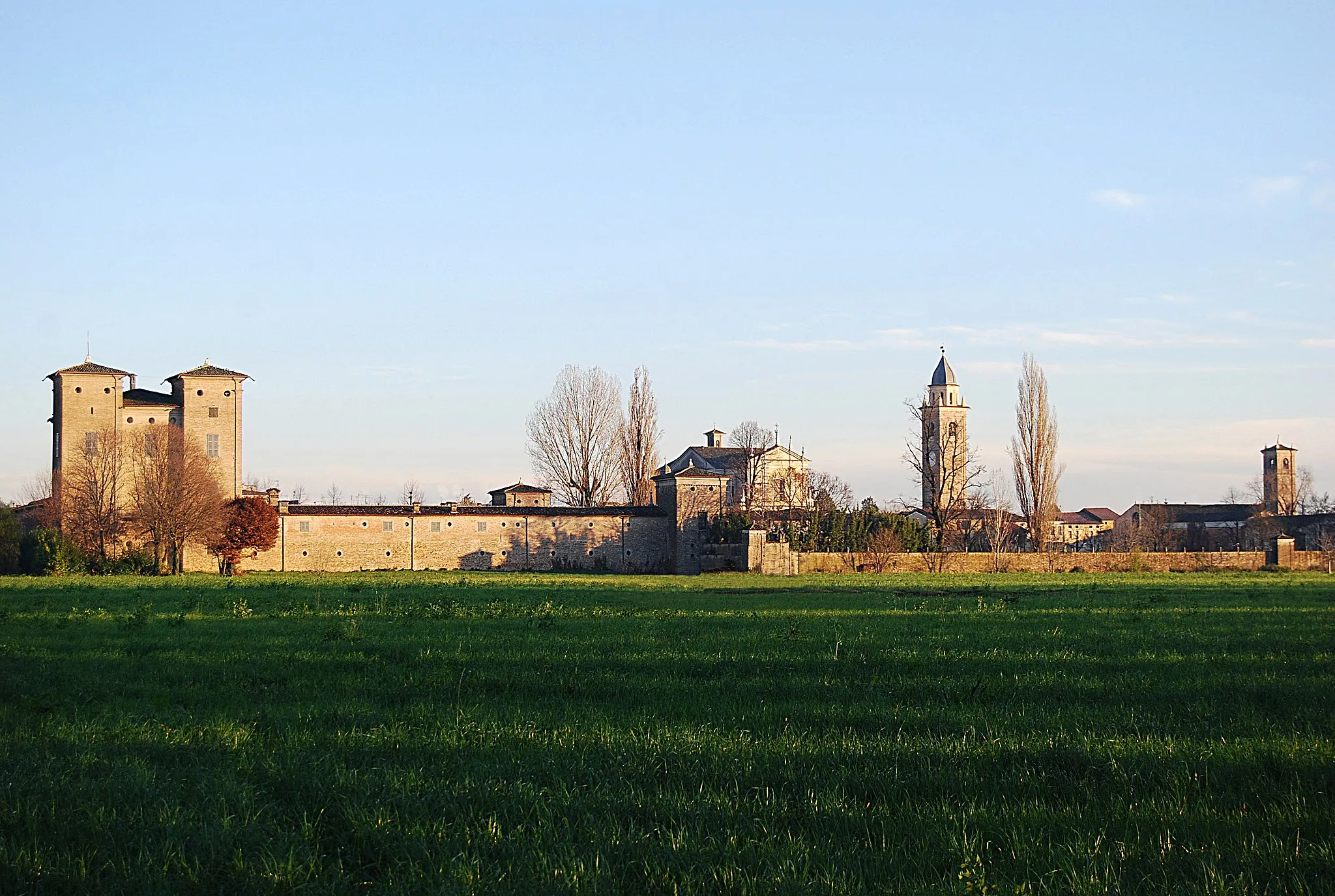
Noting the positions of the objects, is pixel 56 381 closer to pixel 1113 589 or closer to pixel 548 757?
pixel 1113 589

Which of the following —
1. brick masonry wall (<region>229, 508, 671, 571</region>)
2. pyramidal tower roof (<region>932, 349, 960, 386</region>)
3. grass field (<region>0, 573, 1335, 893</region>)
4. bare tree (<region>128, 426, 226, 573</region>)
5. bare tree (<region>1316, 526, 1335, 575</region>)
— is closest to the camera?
grass field (<region>0, 573, 1335, 893</region>)

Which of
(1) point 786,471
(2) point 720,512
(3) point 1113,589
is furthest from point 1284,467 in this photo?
(3) point 1113,589

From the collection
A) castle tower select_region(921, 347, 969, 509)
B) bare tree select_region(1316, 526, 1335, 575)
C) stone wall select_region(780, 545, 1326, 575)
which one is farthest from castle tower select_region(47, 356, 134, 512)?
bare tree select_region(1316, 526, 1335, 575)

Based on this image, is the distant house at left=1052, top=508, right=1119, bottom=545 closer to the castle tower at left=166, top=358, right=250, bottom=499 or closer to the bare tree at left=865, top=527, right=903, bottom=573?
the bare tree at left=865, top=527, right=903, bottom=573

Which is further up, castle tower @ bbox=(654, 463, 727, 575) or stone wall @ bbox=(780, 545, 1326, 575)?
castle tower @ bbox=(654, 463, 727, 575)

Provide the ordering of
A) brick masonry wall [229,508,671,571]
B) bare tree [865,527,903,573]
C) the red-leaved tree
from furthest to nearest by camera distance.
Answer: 1. brick masonry wall [229,508,671,571]
2. the red-leaved tree
3. bare tree [865,527,903,573]

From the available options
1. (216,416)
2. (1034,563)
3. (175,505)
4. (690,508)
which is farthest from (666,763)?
(216,416)

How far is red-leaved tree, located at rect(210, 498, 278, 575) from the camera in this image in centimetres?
5688

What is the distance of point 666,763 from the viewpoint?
6555 millimetres

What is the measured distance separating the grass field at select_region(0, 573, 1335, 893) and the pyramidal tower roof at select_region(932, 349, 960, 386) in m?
99.7

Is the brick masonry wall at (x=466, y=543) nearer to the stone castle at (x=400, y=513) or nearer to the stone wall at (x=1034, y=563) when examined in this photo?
the stone castle at (x=400, y=513)

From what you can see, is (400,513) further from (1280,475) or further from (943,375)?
(1280,475)

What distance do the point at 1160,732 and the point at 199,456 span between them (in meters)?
58.2

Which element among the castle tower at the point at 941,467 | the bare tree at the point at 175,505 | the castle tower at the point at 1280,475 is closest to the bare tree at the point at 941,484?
the castle tower at the point at 941,467
